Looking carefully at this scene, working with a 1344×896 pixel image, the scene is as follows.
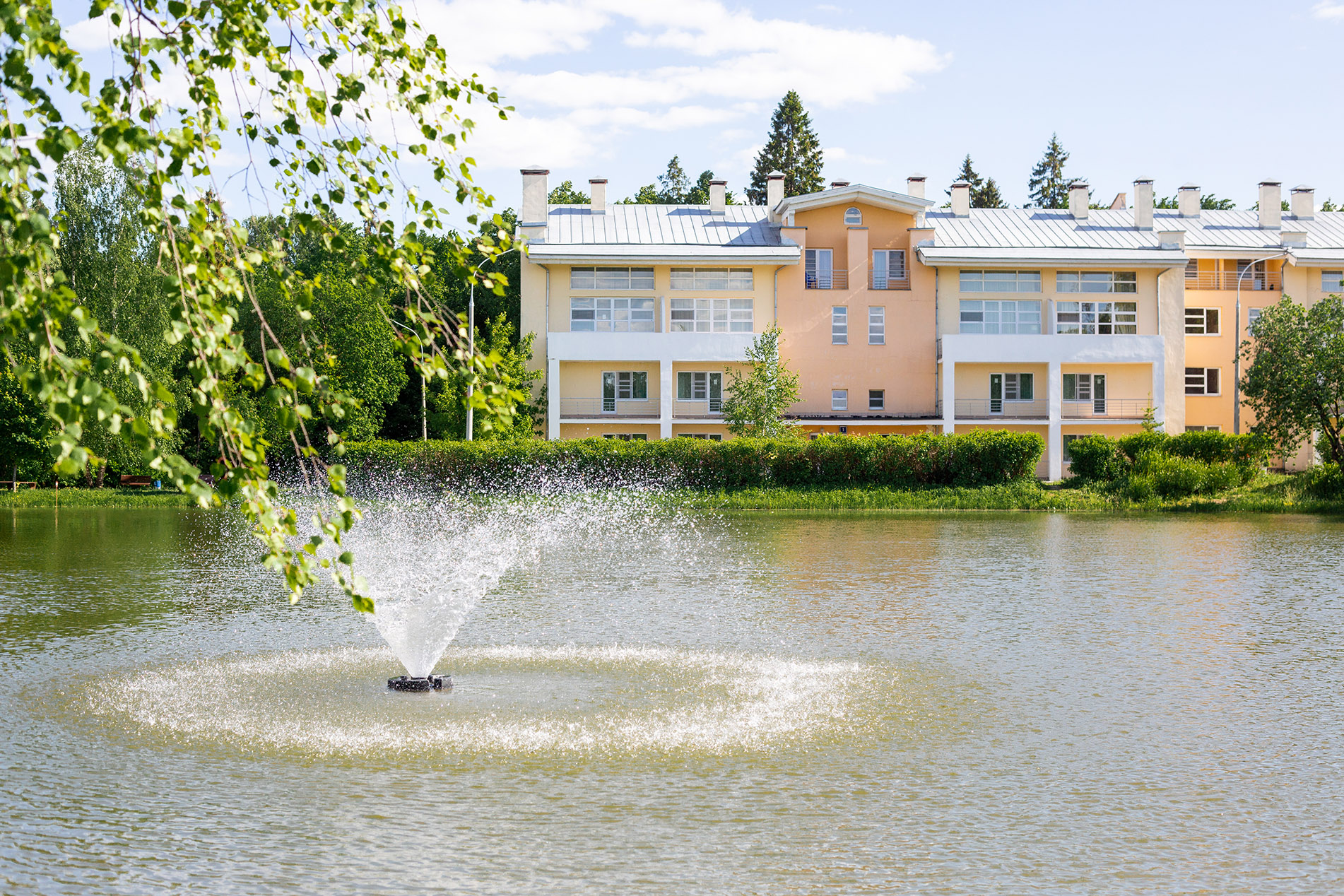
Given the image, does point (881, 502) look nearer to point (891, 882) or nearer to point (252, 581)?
point (252, 581)

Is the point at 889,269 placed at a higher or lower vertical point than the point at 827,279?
higher

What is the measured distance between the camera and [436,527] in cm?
3231

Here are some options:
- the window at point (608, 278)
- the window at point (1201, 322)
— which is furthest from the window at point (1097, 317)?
the window at point (608, 278)

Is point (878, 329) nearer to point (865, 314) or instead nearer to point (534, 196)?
point (865, 314)

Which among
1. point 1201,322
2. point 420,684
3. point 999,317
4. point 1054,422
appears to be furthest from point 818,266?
point 420,684

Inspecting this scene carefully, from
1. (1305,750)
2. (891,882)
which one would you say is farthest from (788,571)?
(891,882)

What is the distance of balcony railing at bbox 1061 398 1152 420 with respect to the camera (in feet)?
196

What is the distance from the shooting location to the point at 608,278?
193 ft

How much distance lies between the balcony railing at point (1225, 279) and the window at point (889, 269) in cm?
1569

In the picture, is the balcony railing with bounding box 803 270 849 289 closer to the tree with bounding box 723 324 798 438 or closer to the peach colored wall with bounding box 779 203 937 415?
the peach colored wall with bounding box 779 203 937 415

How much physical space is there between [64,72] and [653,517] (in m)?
33.8

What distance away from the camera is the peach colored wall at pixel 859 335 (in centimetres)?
5972

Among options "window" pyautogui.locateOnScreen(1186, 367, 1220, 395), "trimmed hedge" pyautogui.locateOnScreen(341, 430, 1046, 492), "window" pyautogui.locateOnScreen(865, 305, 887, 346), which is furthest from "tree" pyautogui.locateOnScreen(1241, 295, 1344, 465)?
"window" pyautogui.locateOnScreen(1186, 367, 1220, 395)

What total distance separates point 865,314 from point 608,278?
12423 millimetres
